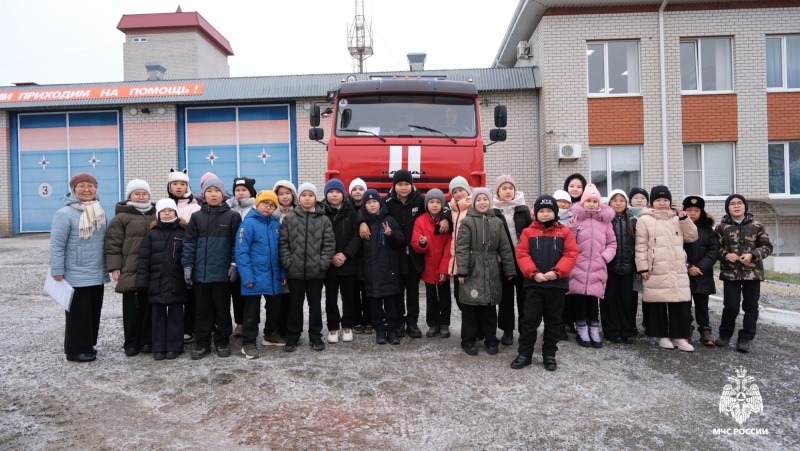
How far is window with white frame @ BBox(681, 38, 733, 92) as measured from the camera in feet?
44.3

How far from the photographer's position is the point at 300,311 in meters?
5.03

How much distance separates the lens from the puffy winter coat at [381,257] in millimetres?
5160

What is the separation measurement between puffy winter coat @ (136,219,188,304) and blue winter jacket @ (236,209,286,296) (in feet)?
1.85

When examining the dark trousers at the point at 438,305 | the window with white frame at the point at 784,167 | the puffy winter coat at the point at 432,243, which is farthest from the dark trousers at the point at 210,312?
the window with white frame at the point at 784,167

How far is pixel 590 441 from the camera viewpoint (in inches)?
125

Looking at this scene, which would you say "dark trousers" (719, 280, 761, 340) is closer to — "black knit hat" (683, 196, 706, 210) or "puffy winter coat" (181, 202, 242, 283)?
"black knit hat" (683, 196, 706, 210)

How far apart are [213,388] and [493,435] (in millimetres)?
2182

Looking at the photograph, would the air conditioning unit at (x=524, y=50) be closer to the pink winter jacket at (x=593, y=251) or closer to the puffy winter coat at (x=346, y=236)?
the pink winter jacket at (x=593, y=251)

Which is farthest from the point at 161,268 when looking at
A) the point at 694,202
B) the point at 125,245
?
the point at 694,202

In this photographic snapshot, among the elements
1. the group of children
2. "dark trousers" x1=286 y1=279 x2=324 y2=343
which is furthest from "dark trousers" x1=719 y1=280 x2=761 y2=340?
"dark trousers" x1=286 y1=279 x2=324 y2=343

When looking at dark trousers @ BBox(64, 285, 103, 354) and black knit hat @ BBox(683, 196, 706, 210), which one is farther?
black knit hat @ BBox(683, 196, 706, 210)

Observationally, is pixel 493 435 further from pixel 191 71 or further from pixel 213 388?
pixel 191 71

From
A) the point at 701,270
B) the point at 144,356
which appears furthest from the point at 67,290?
the point at 701,270

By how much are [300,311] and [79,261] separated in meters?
2.06
